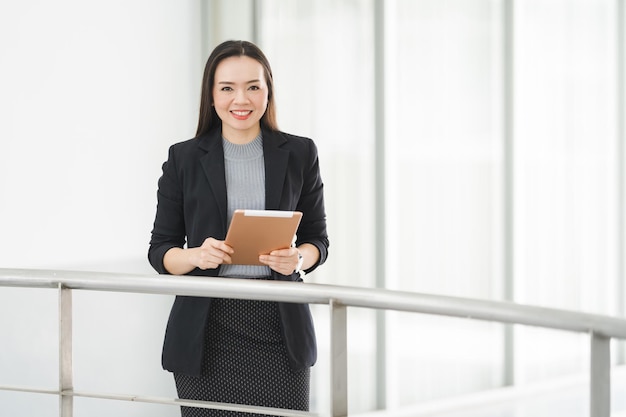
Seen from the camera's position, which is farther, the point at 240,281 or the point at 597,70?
the point at 597,70

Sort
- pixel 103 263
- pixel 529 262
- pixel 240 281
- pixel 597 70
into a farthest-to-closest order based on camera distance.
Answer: pixel 597 70 < pixel 529 262 < pixel 103 263 < pixel 240 281

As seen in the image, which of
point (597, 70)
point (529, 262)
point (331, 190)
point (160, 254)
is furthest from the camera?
point (597, 70)

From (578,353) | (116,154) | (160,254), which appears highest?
(116,154)

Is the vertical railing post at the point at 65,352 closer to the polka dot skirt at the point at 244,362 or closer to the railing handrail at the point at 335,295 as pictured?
the railing handrail at the point at 335,295

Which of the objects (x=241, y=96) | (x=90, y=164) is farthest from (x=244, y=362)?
(x=90, y=164)

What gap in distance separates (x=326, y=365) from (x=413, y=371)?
0.58 metres

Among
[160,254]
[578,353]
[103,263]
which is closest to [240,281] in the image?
[160,254]

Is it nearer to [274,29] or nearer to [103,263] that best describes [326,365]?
[103,263]

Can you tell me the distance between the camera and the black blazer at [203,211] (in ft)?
7.92

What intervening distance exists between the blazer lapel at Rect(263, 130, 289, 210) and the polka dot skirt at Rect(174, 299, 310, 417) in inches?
10.6

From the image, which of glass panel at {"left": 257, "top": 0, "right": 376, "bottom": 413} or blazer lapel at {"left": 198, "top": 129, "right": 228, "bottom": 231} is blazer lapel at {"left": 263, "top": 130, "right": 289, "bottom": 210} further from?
glass panel at {"left": 257, "top": 0, "right": 376, "bottom": 413}

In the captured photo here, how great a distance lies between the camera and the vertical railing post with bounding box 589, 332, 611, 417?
1588 mm

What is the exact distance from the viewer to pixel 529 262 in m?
6.01

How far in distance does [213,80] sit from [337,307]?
840 mm
